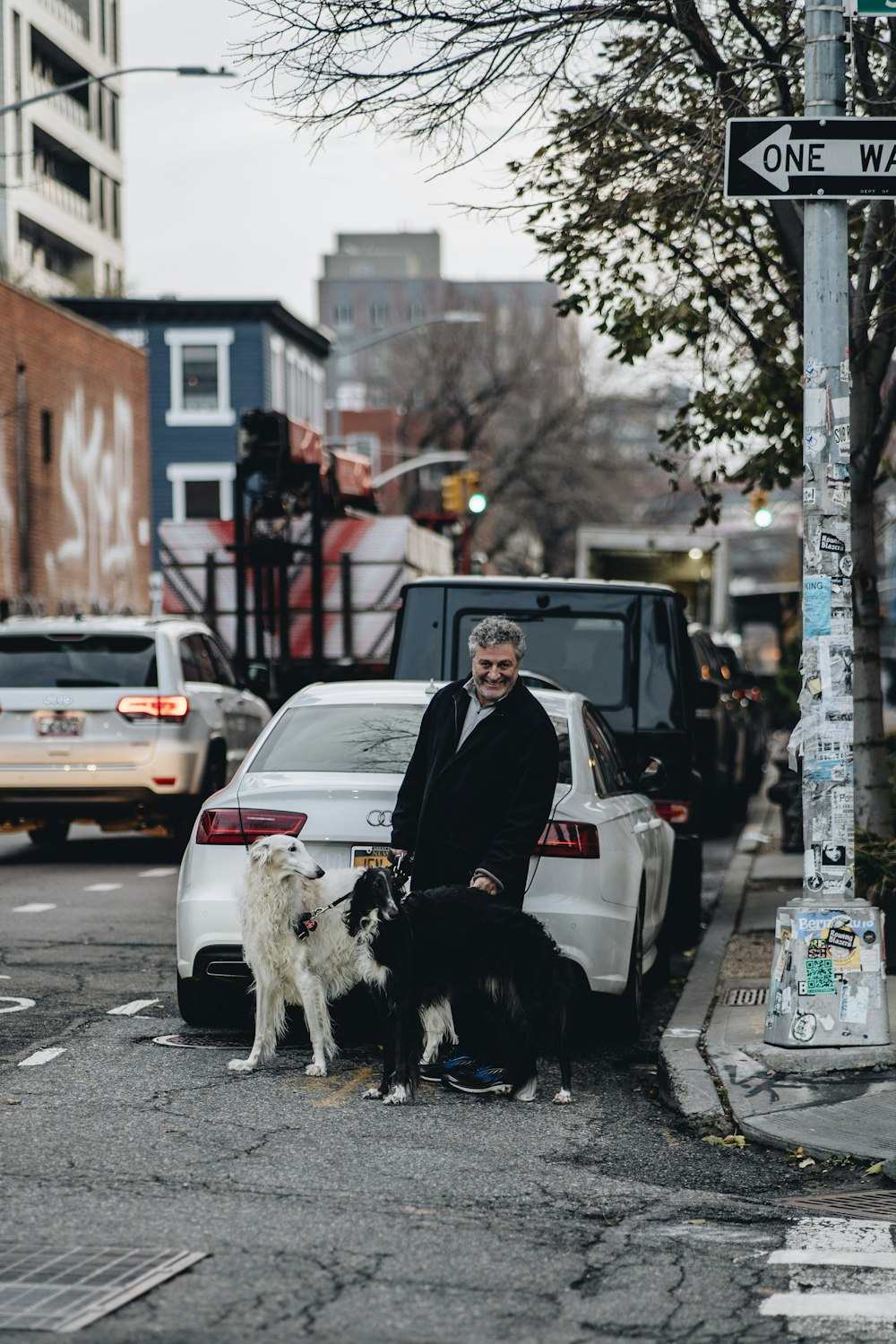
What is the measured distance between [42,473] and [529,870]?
25869mm

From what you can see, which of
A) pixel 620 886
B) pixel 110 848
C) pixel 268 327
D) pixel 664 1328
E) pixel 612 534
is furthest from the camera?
pixel 268 327

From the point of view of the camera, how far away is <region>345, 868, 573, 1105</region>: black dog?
664 cm

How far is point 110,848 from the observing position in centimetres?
1639

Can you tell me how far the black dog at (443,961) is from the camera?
6.64 metres

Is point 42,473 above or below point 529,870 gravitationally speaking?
above

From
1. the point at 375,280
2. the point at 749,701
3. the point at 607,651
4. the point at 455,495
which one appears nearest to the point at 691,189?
the point at 607,651

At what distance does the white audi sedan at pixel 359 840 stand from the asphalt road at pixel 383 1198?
1.29 ft

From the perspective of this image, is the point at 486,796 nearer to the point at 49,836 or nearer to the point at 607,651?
the point at 607,651

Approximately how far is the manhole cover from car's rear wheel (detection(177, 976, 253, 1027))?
0.11 m

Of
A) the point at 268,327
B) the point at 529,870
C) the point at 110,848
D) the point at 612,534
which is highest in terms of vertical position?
the point at 268,327

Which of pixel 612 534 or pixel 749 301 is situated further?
pixel 612 534

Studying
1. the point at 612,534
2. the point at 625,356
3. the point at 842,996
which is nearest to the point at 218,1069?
the point at 842,996

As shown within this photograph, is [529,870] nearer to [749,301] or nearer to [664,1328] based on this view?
[664,1328]

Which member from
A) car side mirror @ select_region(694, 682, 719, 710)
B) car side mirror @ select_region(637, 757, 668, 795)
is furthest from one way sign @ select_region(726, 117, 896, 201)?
car side mirror @ select_region(694, 682, 719, 710)
